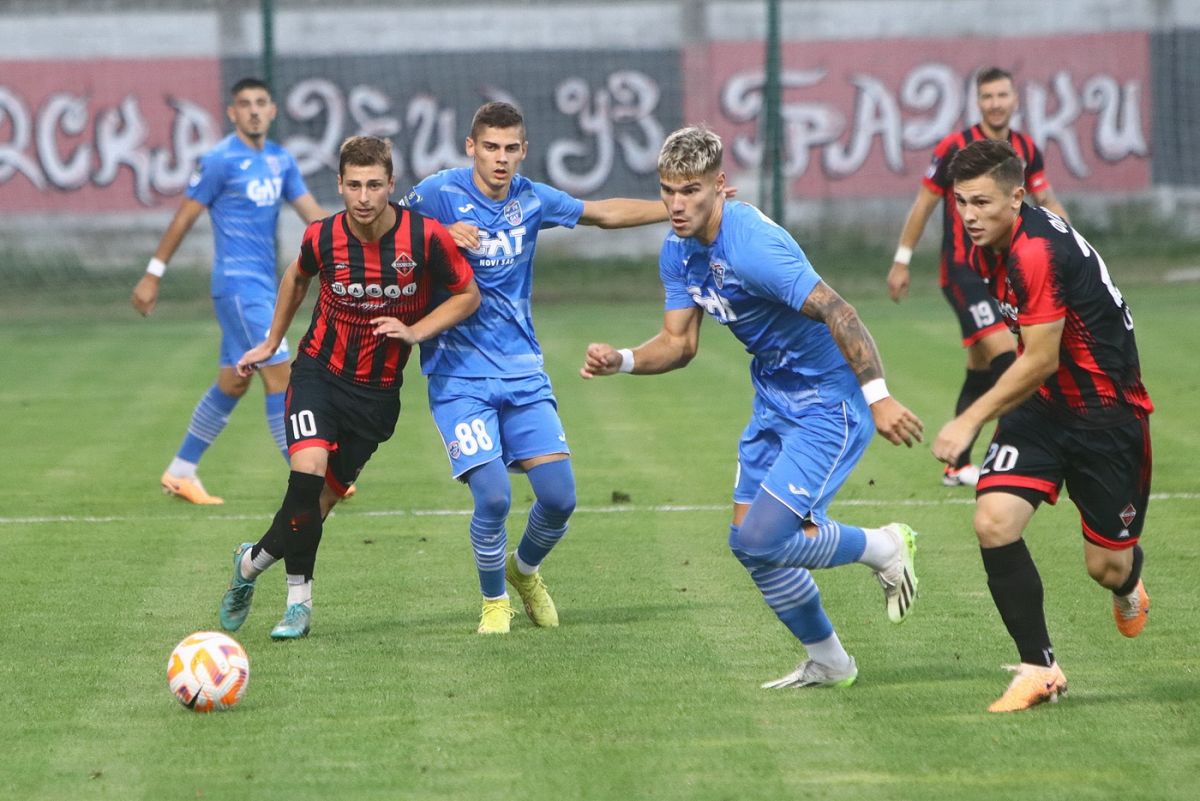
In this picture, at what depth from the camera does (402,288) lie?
7047 mm

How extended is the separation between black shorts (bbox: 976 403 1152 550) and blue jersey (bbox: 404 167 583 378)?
6.98 ft

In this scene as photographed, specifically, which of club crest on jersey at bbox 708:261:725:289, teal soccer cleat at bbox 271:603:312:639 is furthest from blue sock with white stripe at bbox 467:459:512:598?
club crest on jersey at bbox 708:261:725:289

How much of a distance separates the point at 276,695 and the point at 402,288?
1751 millimetres

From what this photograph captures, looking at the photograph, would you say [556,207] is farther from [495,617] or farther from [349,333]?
[495,617]

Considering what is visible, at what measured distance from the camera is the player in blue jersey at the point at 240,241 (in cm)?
1038

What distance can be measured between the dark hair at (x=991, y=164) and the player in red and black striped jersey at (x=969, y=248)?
415cm

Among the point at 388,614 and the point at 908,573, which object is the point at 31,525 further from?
the point at 908,573

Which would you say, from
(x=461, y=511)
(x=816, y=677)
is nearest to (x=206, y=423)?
(x=461, y=511)

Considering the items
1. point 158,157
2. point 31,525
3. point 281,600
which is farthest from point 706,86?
point 281,600

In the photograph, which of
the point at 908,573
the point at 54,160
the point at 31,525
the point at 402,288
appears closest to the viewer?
the point at 908,573

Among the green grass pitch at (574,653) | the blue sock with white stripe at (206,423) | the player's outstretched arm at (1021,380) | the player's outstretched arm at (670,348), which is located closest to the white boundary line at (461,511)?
the green grass pitch at (574,653)

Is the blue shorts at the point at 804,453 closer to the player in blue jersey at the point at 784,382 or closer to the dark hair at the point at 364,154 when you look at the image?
the player in blue jersey at the point at 784,382

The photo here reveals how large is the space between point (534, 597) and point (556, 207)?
5.24 feet

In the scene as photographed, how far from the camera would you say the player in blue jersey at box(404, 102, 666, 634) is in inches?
279
